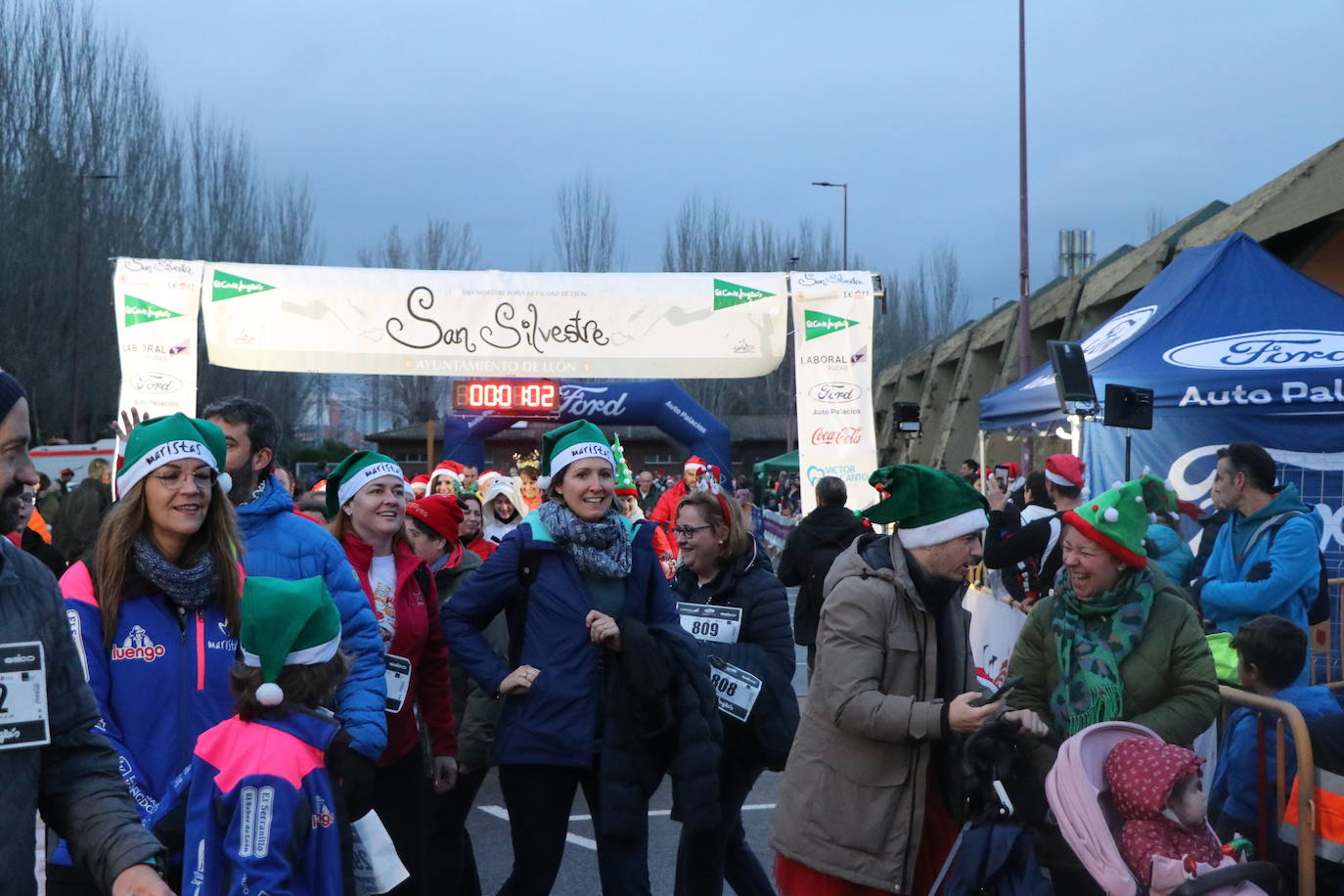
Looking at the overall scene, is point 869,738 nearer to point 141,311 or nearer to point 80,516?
point 80,516

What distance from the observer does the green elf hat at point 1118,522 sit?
3840 millimetres

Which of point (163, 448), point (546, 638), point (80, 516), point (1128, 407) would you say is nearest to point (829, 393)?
point (1128, 407)

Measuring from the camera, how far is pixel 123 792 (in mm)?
2426

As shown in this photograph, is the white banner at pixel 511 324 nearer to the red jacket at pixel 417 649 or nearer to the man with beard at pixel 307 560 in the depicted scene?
the red jacket at pixel 417 649

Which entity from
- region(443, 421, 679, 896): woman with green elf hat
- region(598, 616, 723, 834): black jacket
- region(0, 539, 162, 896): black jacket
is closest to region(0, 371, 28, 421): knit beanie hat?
region(0, 539, 162, 896): black jacket

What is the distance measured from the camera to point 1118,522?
385 cm

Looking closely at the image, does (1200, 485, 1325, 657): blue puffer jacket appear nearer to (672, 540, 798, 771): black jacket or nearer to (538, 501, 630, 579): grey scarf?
(672, 540, 798, 771): black jacket

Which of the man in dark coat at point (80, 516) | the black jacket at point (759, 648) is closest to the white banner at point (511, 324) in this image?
the man in dark coat at point (80, 516)

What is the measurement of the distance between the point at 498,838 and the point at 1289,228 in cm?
1483

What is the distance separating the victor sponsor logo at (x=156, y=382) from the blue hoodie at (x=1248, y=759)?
1234cm

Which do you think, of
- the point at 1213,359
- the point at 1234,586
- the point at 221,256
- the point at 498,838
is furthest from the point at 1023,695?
the point at 221,256

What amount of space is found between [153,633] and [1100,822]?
2481mm

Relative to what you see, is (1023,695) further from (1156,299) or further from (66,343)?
(66,343)

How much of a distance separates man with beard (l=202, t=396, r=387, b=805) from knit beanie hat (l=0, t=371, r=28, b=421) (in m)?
1.36
